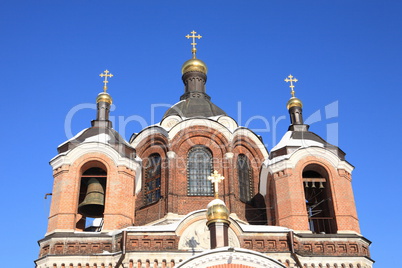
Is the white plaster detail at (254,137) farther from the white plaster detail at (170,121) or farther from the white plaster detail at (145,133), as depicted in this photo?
the white plaster detail at (145,133)

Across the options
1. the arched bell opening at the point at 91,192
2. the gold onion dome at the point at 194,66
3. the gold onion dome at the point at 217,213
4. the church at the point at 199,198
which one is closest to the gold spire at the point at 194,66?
the gold onion dome at the point at 194,66

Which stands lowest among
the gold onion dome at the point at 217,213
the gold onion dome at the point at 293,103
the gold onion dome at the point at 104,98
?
the gold onion dome at the point at 217,213

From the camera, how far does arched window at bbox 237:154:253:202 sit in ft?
63.4

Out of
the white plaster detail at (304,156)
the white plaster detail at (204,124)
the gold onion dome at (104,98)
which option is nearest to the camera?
the white plaster detail at (304,156)

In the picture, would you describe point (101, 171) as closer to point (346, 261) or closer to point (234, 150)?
point (234, 150)

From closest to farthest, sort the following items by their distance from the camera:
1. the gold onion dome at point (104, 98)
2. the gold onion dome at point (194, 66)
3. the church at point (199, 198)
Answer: the church at point (199, 198) < the gold onion dome at point (104, 98) < the gold onion dome at point (194, 66)

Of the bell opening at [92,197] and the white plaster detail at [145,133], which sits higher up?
the white plaster detail at [145,133]

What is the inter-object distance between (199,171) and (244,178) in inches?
62.6

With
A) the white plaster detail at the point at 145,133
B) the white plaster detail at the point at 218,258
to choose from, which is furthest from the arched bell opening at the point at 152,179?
the white plaster detail at the point at 218,258

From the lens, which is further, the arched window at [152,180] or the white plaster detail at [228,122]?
the white plaster detail at [228,122]

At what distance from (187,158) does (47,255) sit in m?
6.17

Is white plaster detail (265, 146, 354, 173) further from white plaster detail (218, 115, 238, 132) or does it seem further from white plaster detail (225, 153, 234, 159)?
white plaster detail (218, 115, 238, 132)

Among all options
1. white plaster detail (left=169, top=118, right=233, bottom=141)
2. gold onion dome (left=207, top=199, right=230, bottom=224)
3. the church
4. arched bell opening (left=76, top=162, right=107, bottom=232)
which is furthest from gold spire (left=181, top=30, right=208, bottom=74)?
gold onion dome (left=207, top=199, right=230, bottom=224)

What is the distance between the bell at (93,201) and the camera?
16.8 meters
